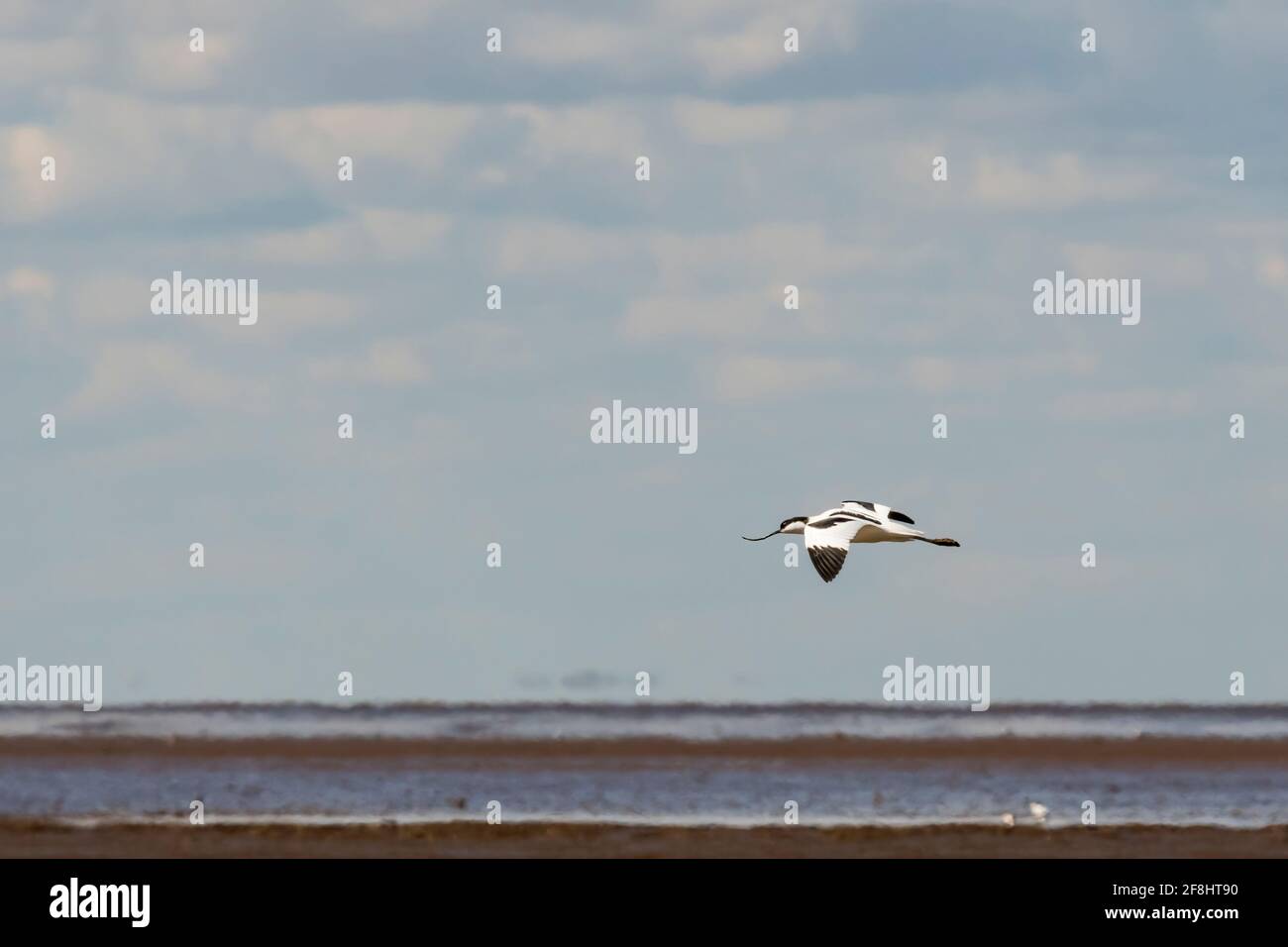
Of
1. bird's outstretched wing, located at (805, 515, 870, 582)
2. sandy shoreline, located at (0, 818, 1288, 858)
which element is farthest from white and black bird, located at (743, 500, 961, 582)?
sandy shoreline, located at (0, 818, 1288, 858)

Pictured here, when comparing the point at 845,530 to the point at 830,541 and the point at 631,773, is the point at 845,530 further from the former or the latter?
the point at 631,773

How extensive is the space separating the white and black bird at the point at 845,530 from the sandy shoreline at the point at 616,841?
4733 millimetres

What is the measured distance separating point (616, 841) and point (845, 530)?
6.65 metres

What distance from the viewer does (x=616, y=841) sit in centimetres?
4062

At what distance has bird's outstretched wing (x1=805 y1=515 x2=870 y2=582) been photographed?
35.2 m

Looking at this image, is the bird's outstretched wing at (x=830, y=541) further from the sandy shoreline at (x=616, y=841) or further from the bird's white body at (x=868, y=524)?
the sandy shoreline at (x=616, y=841)

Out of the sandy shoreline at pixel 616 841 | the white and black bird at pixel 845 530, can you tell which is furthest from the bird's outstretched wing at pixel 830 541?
the sandy shoreline at pixel 616 841

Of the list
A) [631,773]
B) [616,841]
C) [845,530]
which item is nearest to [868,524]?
[845,530]

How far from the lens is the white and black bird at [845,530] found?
35.8 meters

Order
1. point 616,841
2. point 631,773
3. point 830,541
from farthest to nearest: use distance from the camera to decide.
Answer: point 631,773 → point 616,841 → point 830,541

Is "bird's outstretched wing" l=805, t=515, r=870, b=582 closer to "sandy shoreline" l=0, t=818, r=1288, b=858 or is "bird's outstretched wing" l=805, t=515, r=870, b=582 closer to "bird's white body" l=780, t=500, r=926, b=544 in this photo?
Result: "bird's white body" l=780, t=500, r=926, b=544

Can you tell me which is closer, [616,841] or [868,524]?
[868,524]

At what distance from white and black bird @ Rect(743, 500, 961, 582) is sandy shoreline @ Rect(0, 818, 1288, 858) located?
473cm
